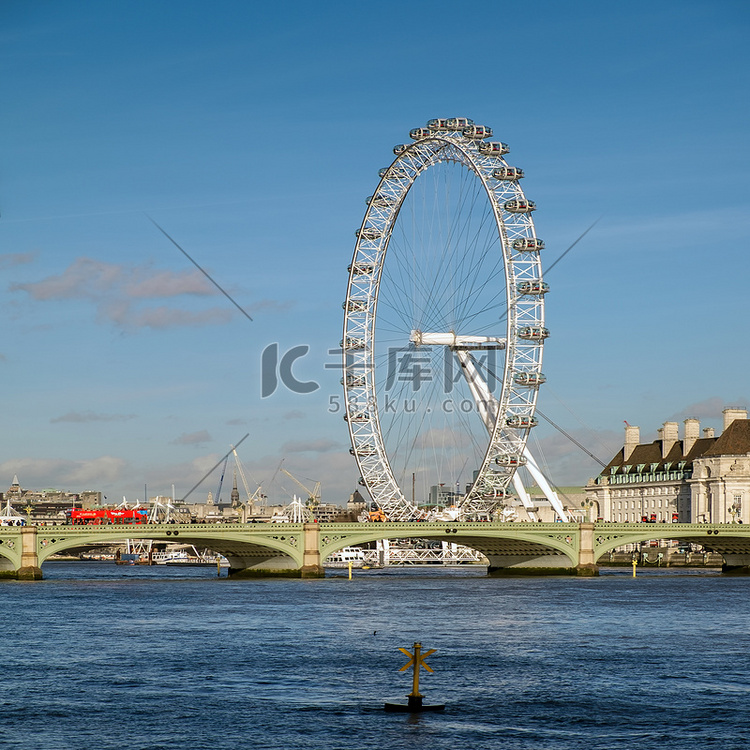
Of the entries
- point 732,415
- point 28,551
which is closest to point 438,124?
point 28,551

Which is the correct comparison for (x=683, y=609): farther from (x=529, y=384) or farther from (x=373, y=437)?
(x=373, y=437)

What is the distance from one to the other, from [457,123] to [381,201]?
10.4m

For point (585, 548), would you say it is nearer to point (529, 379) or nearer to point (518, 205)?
point (529, 379)

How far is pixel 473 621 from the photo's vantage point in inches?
2785

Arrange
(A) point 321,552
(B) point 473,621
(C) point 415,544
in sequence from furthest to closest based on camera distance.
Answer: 1. (C) point 415,544
2. (A) point 321,552
3. (B) point 473,621

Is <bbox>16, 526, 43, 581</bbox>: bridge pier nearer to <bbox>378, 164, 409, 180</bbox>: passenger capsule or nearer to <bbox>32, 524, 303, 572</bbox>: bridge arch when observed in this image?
<bbox>32, 524, 303, 572</bbox>: bridge arch

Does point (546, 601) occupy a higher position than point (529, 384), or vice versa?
point (529, 384)

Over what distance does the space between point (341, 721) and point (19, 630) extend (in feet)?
99.4

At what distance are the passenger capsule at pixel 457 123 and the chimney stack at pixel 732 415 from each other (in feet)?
306

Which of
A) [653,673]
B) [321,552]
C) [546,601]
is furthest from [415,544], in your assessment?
[653,673]

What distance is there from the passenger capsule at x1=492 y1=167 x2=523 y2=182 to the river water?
1613 inches

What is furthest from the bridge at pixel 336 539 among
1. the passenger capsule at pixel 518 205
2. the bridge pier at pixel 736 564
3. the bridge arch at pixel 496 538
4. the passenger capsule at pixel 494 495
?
the passenger capsule at pixel 518 205

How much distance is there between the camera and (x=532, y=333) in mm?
117625

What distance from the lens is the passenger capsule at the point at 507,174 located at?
116438mm
